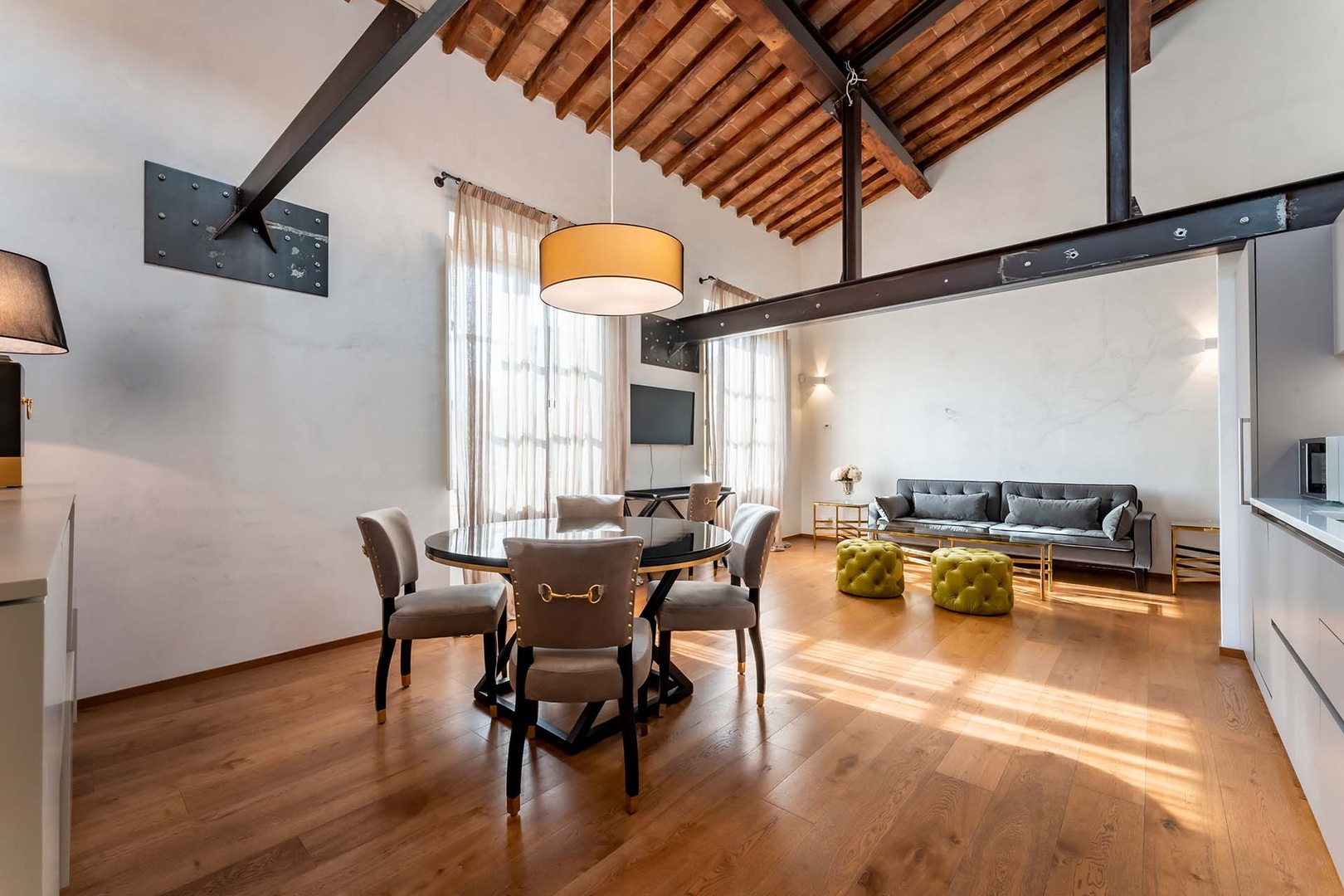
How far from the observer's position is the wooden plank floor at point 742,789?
1.60 metres

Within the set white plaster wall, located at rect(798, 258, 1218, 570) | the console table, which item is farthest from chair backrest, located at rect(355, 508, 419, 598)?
white plaster wall, located at rect(798, 258, 1218, 570)

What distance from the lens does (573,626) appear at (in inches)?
73.5

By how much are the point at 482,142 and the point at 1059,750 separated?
492 centimetres

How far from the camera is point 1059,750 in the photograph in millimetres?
2256

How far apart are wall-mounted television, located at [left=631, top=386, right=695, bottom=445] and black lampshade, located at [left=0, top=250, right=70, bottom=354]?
4092 mm

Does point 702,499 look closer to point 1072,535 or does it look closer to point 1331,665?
point 1072,535

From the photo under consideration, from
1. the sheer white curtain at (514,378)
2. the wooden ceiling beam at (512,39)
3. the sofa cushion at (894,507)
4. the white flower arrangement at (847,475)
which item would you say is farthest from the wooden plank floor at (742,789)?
the wooden ceiling beam at (512,39)

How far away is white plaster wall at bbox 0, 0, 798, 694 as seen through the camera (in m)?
2.61

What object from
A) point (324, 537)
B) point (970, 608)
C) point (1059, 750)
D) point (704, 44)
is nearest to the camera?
point (1059, 750)

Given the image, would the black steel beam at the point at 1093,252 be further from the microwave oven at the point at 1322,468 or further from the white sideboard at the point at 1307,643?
the white sideboard at the point at 1307,643

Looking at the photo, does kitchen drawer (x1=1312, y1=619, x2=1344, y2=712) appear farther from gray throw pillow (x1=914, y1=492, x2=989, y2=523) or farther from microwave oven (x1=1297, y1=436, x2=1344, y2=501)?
gray throw pillow (x1=914, y1=492, x2=989, y2=523)

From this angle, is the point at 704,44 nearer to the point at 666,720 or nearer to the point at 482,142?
the point at 482,142

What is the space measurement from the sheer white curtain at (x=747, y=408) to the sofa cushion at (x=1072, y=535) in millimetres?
2567

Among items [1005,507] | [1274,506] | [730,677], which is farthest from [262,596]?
[1005,507]
